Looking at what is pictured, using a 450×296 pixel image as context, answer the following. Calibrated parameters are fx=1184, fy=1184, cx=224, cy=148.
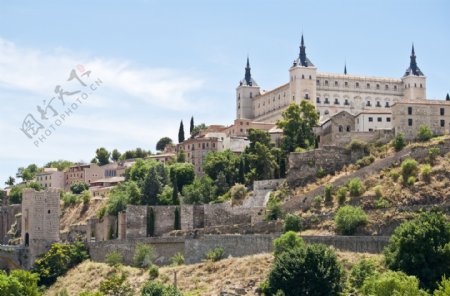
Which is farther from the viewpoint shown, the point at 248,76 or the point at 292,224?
the point at 248,76

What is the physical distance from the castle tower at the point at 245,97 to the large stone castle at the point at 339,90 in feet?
17.2

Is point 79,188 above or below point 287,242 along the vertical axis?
above

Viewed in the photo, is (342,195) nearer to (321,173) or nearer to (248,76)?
(321,173)

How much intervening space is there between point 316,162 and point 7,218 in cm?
3715

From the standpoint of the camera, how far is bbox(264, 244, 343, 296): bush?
63.8m

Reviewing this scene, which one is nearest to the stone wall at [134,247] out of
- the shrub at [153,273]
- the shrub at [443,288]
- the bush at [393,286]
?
the shrub at [153,273]

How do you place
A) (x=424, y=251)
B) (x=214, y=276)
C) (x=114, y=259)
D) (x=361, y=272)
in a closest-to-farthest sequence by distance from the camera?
(x=424, y=251) < (x=361, y=272) < (x=214, y=276) < (x=114, y=259)

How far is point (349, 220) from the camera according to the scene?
73125mm

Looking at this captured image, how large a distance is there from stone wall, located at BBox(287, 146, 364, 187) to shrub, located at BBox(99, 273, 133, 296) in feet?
56.5

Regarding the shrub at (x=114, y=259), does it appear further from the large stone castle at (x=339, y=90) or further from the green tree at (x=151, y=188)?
the large stone castle at (x=339, y=90)

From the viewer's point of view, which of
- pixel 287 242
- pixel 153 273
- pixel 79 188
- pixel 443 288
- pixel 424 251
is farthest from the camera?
pixel 79 188

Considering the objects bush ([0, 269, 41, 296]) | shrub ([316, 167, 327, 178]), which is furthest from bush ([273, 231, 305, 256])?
bush ([0, 269, 41, 296])

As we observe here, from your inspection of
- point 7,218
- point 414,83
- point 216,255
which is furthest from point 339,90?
point 216,255

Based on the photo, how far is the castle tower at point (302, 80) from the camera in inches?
4437
